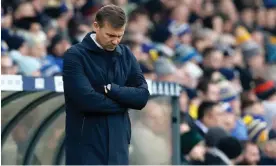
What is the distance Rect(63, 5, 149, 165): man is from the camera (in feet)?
18.5

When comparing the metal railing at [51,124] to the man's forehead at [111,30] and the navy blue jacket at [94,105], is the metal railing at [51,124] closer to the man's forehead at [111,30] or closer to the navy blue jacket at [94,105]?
the navy blue jacket at [94,105]

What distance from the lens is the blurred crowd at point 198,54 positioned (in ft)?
36.4

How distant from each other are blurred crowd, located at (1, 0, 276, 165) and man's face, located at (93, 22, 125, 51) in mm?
3866

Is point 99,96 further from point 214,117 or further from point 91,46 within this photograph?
point 214,117

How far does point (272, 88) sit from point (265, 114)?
1.54 m

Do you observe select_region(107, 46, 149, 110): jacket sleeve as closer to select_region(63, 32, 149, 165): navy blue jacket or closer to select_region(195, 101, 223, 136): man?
select_region(63, 32, 149, 165): navy blue jacket

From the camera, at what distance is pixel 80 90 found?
5.61m

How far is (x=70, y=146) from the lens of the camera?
5738 millimetres

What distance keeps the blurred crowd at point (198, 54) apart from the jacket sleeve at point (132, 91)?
3.58 meters

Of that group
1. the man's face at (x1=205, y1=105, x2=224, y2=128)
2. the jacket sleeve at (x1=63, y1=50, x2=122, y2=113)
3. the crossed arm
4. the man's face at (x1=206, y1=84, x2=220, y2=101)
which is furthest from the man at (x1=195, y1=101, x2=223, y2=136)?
the jacket sleeve at (x1=63, y1=50, x2=122, y2=113)

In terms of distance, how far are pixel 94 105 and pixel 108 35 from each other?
0.39m

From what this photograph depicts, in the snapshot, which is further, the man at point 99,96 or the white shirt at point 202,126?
the white shirt at point 202,126

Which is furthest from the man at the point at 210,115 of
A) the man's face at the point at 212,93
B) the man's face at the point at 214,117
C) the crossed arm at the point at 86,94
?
the crossed arm at the point at 86,94

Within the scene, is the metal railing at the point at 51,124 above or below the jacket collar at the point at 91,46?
below
